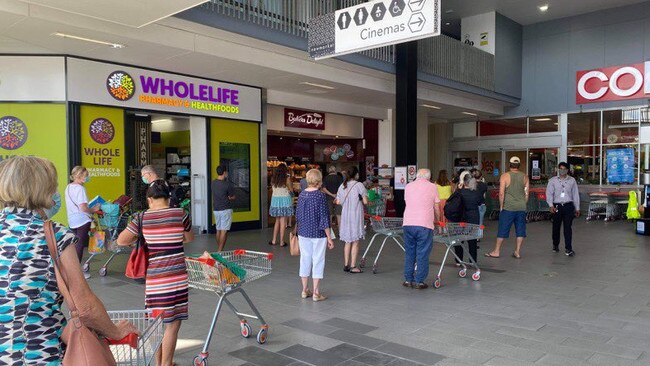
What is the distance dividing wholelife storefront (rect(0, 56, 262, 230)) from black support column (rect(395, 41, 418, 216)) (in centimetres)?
394

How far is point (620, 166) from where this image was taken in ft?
55.0

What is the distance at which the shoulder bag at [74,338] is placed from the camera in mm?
1895

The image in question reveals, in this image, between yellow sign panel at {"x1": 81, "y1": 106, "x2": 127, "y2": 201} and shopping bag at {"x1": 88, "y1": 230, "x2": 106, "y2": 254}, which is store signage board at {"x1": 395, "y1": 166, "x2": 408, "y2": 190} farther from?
shopping bag at {"x1": 88, "y1": 230, "x2": 106, "y2": 254}

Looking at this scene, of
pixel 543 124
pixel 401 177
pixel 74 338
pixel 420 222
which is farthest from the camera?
pixel 543 124

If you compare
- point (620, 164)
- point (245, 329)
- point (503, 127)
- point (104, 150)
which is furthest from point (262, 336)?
point (503, 127)

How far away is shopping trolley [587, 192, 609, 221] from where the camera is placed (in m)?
16.0

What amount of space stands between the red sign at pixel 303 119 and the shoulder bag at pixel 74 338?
501 inches

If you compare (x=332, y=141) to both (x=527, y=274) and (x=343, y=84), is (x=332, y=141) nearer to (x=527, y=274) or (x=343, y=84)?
(x=343, y=84)

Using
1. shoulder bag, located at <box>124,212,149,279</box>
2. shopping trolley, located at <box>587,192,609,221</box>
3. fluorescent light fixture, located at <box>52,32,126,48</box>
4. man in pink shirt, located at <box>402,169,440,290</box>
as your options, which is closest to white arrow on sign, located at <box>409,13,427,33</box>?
man in pink shirt, located at <box>402,169,440,290</box>

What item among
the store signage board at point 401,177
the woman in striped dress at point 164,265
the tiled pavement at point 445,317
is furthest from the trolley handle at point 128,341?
the store signage board at point 401,177

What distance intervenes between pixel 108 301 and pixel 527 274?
5780 millimetres

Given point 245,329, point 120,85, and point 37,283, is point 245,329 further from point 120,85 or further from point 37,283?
point 120,85

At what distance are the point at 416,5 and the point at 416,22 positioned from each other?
201 millimetres

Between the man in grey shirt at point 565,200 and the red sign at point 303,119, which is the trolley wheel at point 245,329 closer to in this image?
the man in grey shirt at point 565,200
